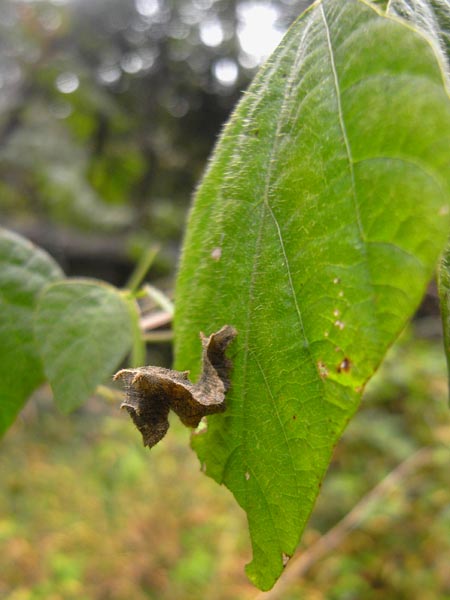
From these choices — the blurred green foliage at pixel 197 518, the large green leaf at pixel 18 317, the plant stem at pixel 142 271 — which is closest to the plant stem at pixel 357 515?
the blurred green foliage at pixel 197 518

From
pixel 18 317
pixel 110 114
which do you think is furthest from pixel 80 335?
pixel 110 114

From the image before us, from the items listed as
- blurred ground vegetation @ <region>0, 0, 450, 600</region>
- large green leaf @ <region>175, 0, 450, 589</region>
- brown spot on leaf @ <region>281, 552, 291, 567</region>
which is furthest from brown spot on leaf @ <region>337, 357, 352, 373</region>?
blurred ground vegetation @ <region>0, 0, 450, 600</region>

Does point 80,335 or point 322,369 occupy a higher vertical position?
point 322,369

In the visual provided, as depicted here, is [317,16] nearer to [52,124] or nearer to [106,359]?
[106,359]

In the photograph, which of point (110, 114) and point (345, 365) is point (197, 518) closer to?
point (345, 365)

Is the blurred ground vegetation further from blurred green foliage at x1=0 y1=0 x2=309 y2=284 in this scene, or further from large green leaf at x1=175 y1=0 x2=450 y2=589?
large green leaf at x1=175 y1=0 x2=450 y2=589

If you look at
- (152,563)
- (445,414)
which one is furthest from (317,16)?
(445,414)
